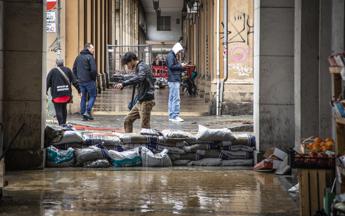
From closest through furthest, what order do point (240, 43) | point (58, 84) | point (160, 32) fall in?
point (58, 84)
point (240, 43)
point (160, 32)

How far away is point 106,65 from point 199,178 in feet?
79.4

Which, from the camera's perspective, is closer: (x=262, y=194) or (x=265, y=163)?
(x=262, y=194)

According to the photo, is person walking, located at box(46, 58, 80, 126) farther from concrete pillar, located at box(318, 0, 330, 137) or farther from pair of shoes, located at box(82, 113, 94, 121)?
concrete pillar, located at box(318, 0, 330, 137)

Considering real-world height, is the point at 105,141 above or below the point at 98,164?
above

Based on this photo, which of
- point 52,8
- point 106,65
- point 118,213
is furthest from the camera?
point 106,65

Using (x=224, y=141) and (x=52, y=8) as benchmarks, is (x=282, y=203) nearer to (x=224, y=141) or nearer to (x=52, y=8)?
(x=224, y=141)

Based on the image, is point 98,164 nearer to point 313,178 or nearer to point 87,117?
point 313,178

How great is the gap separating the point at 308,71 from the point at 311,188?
309 cm

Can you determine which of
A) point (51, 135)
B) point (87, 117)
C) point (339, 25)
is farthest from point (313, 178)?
point (87, 117)

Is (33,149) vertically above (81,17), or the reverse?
(81,17)

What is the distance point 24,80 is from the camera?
492 inches

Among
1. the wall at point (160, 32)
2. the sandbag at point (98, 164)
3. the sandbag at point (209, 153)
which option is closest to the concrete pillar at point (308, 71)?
the sandbag at point (209, 153)

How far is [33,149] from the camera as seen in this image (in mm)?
12500

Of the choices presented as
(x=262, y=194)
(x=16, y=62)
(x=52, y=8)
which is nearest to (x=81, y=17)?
(x=52, y=8)
